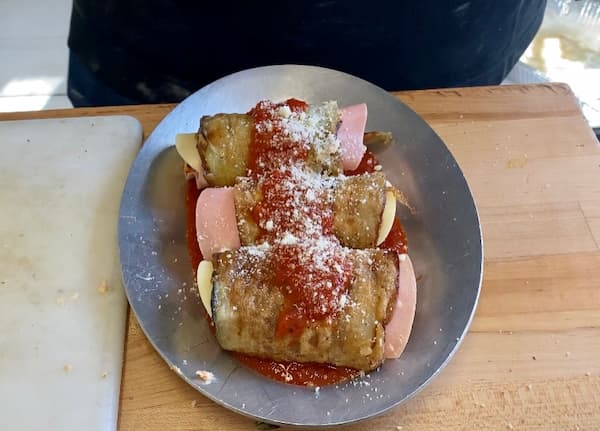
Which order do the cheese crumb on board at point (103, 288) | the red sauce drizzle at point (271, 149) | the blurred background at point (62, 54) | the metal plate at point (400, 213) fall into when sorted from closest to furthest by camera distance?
the metal plate at point (400, 213) → the cheese crumb on board at point (103, 288) → the red sauce drizzle at point (271, 149) → the blurred background at point (62, 54)

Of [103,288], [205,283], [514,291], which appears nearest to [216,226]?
[205,283]

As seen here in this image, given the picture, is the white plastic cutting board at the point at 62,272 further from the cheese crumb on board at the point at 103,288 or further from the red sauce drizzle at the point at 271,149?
the red sauce drizzle at the point at 271,149

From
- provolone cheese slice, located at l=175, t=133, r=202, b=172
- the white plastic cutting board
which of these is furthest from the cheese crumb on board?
provolone cheese slice, located at l=175, t=133, r=202, b=172

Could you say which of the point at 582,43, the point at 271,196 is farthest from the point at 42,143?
the point at 582,43

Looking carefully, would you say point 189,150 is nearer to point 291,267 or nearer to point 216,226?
point 216,226

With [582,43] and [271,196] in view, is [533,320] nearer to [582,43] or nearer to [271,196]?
[271,196]

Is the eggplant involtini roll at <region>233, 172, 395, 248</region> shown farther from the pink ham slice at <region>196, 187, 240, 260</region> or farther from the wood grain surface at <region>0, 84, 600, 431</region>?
the wood grain surface at <region>0, 84, 600, 431</region>

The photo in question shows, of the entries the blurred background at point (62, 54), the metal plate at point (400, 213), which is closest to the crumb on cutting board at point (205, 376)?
the metal plate at point (400, 213)
